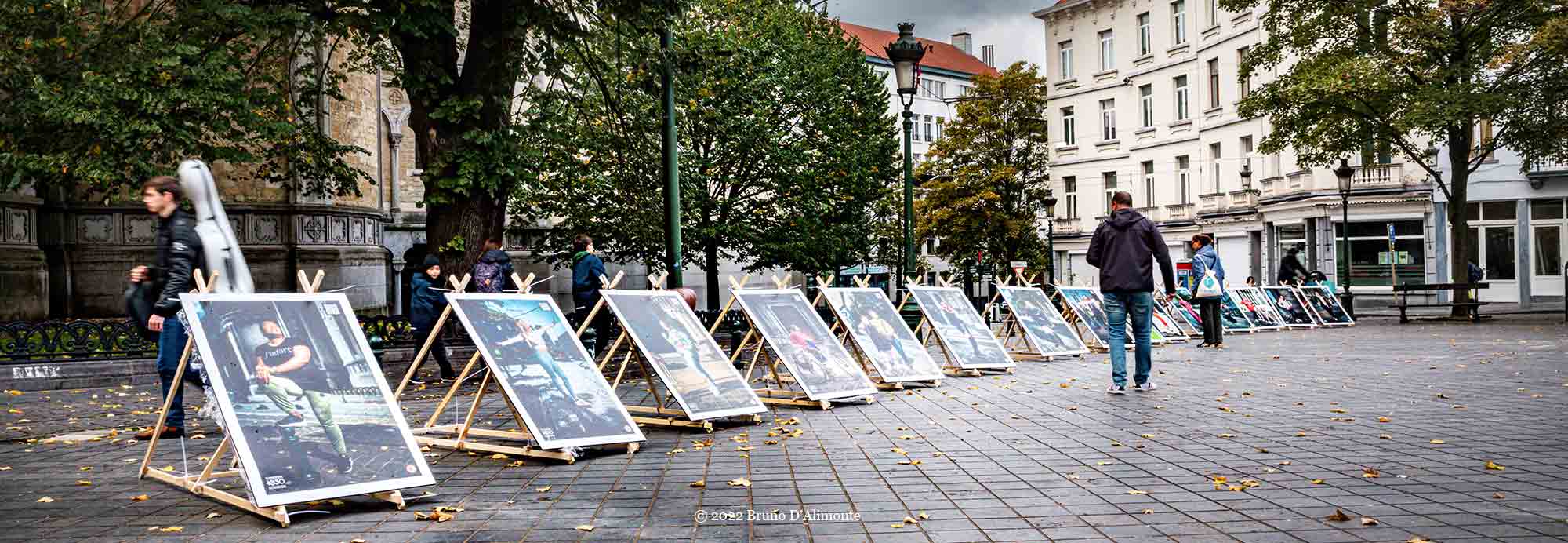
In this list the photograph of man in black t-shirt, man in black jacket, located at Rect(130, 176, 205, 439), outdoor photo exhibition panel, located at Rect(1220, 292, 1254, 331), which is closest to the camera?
the photograph of man in black t-shirt

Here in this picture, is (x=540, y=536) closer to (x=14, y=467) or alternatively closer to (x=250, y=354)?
(x=250, y=354)

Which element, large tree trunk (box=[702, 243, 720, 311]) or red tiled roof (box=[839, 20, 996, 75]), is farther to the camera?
red tiled roof (box=[839, 20, 996, 75])

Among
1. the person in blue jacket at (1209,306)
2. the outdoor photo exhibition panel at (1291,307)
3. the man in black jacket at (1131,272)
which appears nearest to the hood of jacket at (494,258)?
the man in black jacket at (1131,272)

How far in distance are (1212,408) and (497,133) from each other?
8.78 metres

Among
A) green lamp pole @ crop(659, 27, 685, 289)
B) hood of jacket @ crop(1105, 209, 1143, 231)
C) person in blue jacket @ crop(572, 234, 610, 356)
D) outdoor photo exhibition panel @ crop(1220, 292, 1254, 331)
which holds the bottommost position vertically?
outdoor photo exhibition panel @ crop(1220, 292, 1254, 331)

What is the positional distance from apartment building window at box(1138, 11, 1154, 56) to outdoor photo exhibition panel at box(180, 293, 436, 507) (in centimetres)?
5166

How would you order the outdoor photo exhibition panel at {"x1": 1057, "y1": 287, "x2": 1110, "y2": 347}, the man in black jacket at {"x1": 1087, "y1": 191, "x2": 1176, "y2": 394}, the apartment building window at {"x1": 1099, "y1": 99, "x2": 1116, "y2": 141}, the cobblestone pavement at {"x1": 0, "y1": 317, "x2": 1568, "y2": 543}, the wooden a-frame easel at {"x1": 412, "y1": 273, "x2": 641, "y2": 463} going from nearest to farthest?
the cobblestone pavement at {"x1": 0, "y1": 317, "x2": 1568, "y2": 543}
the wooden a-frame easel at {"x1": 412, "y1": 273, "x2": 641, "y2": 463}
the man in black jacket at {"x1": 1087, "y1": 191, "x2": 1176, "y2": 394}
the outdoor photo exhibition panel at {"x1": 1057, "y1": 287, "x2": 1110, "y2": 347}
the apartment building window at {"x1": 1099, "y1": 99, "x2": 1116, "y2": 141}

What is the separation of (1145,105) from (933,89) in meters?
38.2

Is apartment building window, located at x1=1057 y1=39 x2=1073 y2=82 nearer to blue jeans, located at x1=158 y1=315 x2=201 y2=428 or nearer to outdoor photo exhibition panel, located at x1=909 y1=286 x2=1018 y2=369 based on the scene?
outdoor photo exhibition panel, located at x1=909 y1=286 x2=1018 y2=369

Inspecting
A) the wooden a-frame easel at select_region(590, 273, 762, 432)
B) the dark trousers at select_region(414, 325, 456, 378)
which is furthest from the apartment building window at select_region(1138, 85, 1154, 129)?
the wooden a-frame easel at select_region(590, 273, 762, 432)

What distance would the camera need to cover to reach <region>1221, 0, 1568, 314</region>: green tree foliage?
993 inches

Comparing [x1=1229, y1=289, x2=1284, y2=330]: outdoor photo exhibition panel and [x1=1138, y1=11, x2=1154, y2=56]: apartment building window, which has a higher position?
[x1=1138, y1=11, x2=1154, y2=56]: apartment building window

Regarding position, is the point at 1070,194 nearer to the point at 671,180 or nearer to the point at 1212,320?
the point at 1212,320

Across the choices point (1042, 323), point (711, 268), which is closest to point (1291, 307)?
point (1042, 323)
